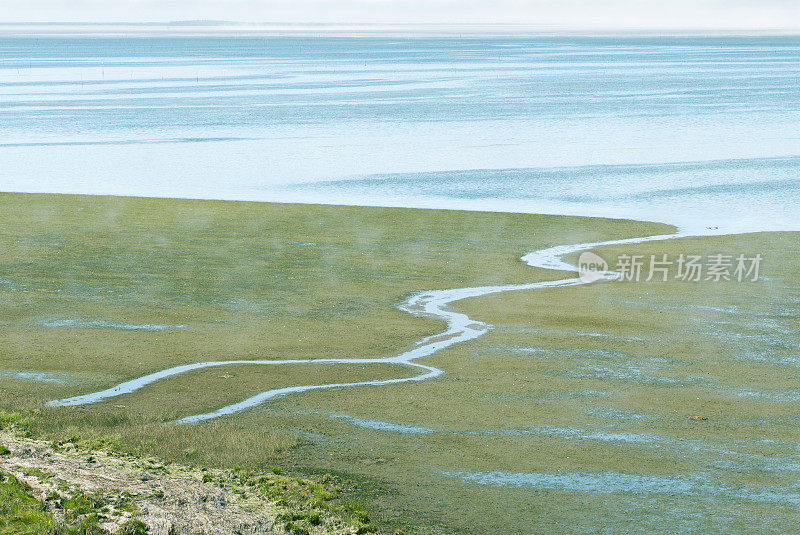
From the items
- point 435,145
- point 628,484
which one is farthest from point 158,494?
point 435,145

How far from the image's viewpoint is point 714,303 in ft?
88.3

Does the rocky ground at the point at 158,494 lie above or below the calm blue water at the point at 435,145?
below

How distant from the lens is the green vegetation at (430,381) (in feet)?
46.7

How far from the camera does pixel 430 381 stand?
64.7 feet

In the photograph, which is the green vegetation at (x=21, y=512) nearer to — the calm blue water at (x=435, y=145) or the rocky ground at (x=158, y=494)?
the rocky ground at (x=158, y=494)

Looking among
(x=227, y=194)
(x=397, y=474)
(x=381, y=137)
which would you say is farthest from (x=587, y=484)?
(x=381, y=137)

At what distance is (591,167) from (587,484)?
50.6 m

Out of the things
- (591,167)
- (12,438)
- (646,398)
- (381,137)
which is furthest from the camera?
(381,137)

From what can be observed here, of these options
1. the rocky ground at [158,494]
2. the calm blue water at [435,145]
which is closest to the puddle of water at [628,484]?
the rocky ground at [158,494]

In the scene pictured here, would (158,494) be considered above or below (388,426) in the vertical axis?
below

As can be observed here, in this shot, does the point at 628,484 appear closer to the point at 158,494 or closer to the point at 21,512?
the point at 158,494

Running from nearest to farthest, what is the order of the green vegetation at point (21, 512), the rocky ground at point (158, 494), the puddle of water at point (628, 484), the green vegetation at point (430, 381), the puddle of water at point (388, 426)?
the green vegetation at point (21, 512) < the rocky ground at point (158, 494) < the puddle of water at point (628, 484) < the green vegetation at point (430, 381) < the puddle of water at point (388, 426)

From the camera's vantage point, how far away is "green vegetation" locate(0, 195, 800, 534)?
14.2 m

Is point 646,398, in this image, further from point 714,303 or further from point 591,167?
point 591,167
